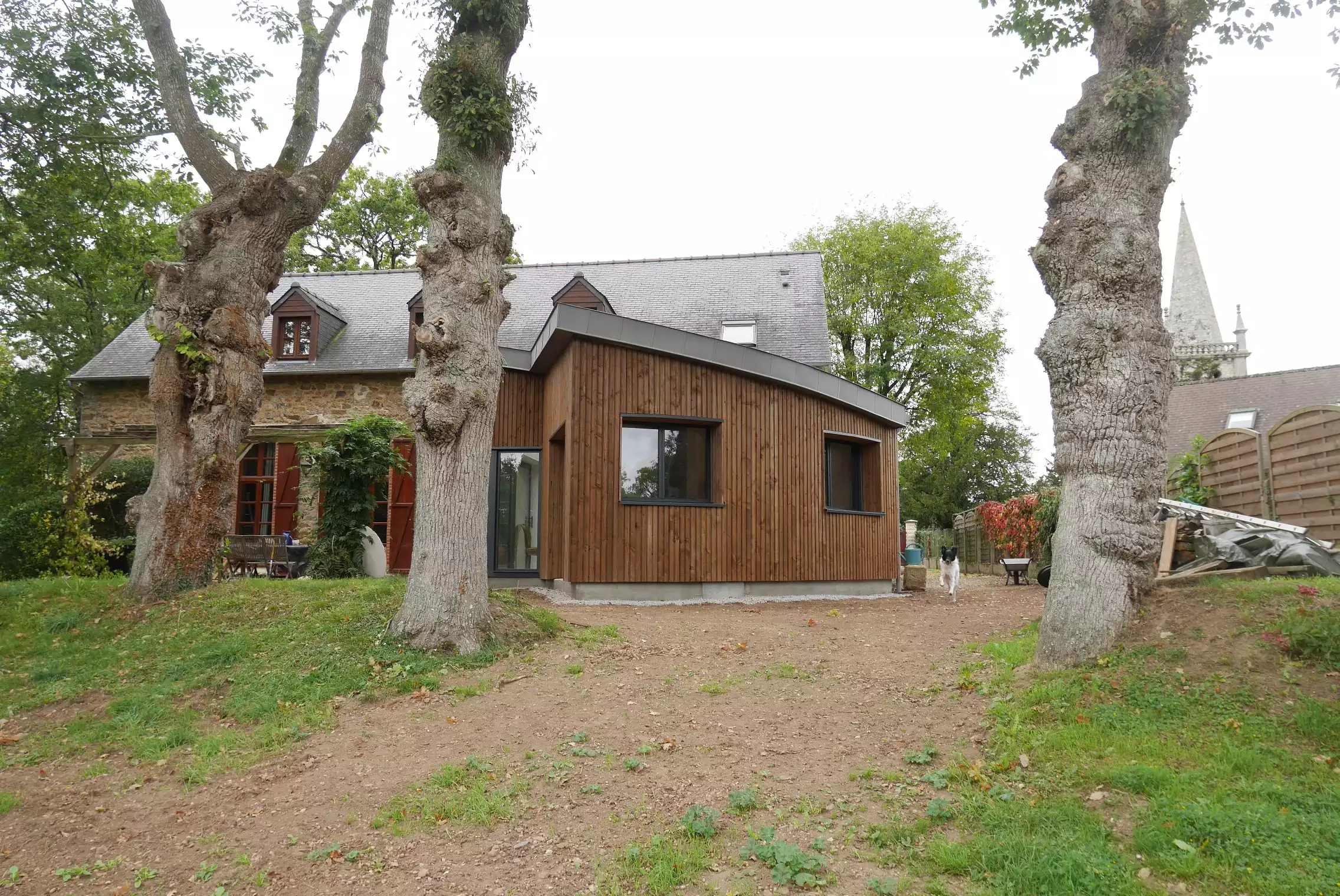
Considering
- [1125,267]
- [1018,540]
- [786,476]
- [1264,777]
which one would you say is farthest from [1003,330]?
[1264,777]

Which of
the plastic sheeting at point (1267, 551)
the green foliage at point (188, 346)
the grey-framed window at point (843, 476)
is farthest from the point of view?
the grey-framed window at point (843, 476)

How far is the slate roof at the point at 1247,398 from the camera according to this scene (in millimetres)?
26109

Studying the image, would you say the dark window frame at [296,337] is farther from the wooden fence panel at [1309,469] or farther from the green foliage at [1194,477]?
the wooden fence panel at [1309,469]

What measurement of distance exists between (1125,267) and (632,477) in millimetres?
7001

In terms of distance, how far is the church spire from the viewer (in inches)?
1915

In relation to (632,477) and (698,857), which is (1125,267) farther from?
(632,477)

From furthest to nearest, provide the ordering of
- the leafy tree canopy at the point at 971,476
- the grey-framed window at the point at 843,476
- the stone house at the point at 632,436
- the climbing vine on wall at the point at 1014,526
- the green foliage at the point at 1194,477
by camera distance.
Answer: the leafy tree canopy at the point at 971,476 < the climbing vine on wall at the point at 1014,526 < the grey-framed window at the point at 843,476 < the stone house at the point at 632,436 < the green foliage at the point at 1194,477

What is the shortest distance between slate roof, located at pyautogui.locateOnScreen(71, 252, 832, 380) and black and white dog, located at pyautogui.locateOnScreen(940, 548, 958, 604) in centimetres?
511

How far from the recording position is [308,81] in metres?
10.2

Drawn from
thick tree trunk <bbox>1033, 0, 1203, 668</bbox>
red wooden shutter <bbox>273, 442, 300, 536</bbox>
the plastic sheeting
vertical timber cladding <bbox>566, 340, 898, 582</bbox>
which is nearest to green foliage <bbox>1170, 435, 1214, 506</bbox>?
the plastic sheeting

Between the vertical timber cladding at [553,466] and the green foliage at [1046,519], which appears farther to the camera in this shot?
the green foliage at [1046,519]

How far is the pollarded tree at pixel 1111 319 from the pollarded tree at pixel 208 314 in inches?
312

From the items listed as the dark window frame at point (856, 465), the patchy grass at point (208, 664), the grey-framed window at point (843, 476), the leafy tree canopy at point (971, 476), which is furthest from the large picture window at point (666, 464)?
the leafy tree canopy at point (971, 476)

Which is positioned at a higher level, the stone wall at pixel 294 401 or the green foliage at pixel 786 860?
the stone wall at pixel 294 401
